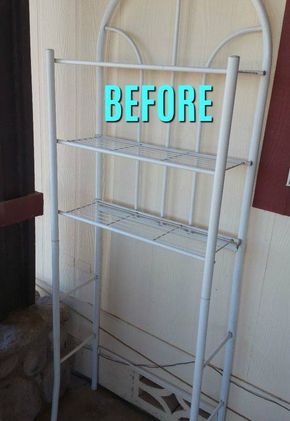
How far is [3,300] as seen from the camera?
63.2 inches

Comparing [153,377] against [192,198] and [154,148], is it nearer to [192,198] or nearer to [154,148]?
[192,198]

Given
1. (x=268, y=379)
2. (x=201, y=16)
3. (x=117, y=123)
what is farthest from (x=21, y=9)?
(x=268, y=379)

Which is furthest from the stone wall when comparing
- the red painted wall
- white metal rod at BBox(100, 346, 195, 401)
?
the red painted wall

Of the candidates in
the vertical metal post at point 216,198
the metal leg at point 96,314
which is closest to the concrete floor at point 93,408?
the metal leg at point 96,314

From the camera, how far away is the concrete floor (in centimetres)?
174

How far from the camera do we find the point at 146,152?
139 cm

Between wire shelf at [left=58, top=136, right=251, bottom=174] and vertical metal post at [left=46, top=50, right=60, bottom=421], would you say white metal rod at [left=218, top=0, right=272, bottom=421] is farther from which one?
vertical metal post at [left=46, top=50, right=60, bottom=421]

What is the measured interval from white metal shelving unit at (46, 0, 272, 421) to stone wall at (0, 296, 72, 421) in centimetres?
10

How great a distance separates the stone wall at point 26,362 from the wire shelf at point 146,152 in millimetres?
746

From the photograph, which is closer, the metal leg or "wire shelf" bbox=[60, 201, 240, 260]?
"wire shelf" bbox=[60, 201, 240, 260]

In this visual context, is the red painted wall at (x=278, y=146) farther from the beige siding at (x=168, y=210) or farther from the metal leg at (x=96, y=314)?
the metal leg at (x=96, y=314)

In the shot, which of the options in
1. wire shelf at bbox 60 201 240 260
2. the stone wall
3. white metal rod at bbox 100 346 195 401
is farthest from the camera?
white metal rod at bbox 100 346 195 401

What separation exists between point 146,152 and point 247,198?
377 millimetres

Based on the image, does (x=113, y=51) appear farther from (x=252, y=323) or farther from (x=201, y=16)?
(x=252, y=323)
